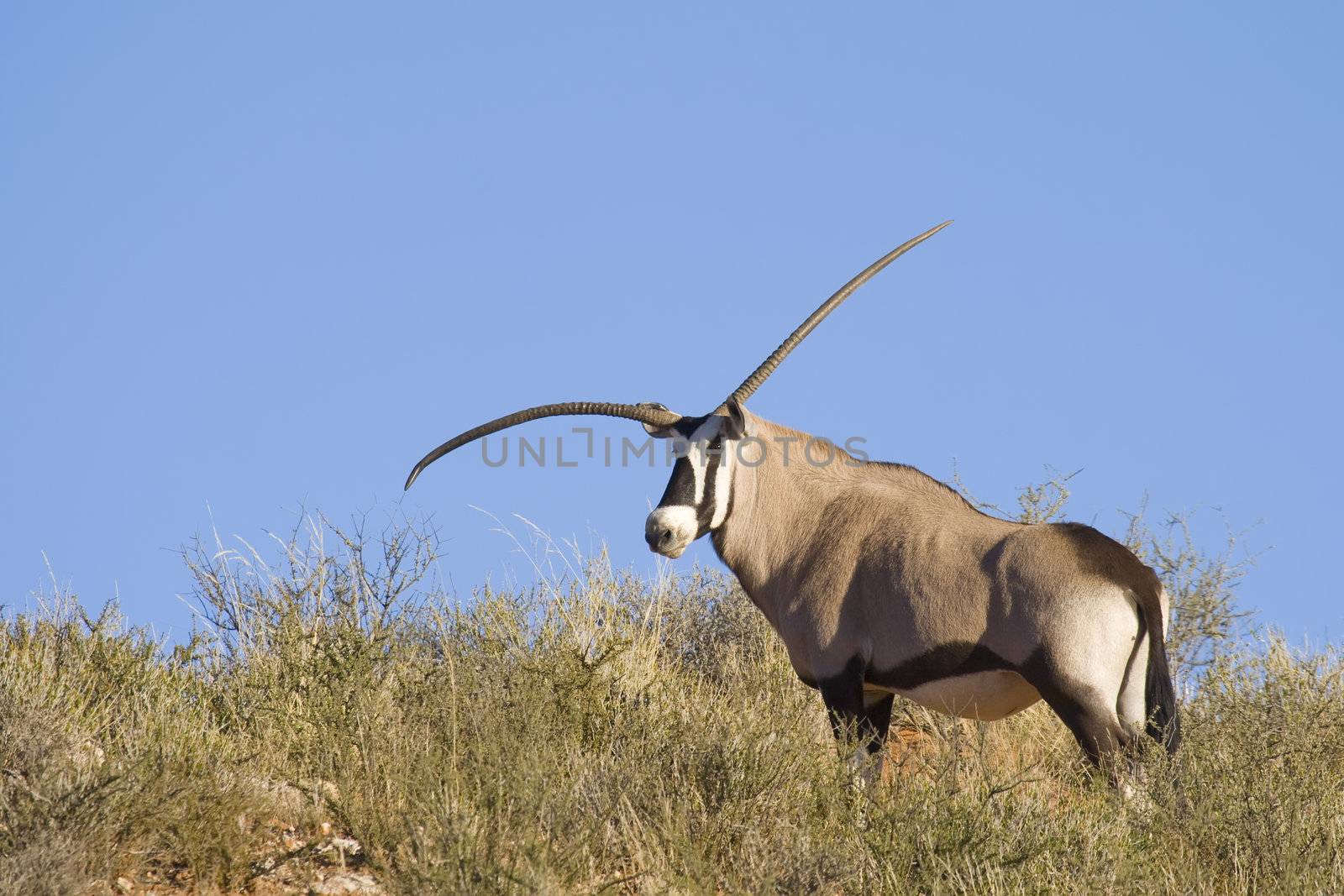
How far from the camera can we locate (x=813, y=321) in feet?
27.6

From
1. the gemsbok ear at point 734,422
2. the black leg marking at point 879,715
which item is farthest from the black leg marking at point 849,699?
the gemsbok ear at point 734,422

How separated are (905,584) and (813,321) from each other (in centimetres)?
211

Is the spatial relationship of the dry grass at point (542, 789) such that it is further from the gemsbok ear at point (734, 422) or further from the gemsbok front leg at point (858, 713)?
the gemsbok ear at point (734, 422)

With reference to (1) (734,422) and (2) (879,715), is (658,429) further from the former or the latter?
(2) (879,715)

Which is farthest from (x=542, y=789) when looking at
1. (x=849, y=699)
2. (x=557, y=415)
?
(x=557, y=415)

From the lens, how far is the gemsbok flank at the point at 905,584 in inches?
254

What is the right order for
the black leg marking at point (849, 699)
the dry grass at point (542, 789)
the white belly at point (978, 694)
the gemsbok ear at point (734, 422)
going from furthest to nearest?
the gemsbok ear at point (734, 422) < the black leg marking at point (849, 699) < the white belly at point (978, 694) < the dry grass at point (542, 789)

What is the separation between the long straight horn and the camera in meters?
8.08

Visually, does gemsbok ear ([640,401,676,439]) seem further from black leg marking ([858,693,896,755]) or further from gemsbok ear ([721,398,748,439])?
black leg marking ([858,693,896,755])

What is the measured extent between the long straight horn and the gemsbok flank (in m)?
0.01

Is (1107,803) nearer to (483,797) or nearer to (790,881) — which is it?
(790,881)

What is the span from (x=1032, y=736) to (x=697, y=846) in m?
3.71

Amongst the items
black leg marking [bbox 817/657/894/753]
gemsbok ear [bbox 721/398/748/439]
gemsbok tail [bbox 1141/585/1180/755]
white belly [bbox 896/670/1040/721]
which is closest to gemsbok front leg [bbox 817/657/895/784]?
black leg marking [bbox 817/657/894/753]

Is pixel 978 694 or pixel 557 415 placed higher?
pixel 557 415
